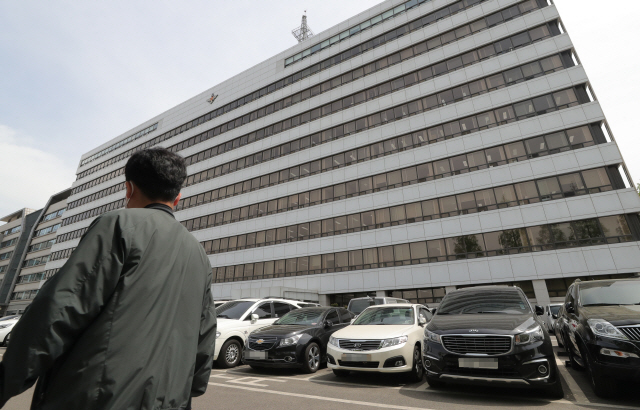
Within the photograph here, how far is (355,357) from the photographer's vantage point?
6.09 m

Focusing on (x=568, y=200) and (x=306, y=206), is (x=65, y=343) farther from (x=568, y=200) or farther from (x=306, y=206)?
(x=306, y=206)

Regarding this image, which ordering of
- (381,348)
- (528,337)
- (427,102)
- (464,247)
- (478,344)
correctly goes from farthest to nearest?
1. (427,102)
2. (464,247)
3. (381,348)
4. (478,344)
5. (528,337)

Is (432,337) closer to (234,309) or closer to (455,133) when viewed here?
(234,309)

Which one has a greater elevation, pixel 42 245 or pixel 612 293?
pixel 42 245

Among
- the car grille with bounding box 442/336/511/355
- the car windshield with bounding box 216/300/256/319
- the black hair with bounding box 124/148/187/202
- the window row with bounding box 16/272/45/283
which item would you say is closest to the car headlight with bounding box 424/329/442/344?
the car grille with bounding box 442/336/511/355

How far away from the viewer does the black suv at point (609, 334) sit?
13.6 ft

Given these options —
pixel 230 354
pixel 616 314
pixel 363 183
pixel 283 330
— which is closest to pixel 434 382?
pixel 616 314

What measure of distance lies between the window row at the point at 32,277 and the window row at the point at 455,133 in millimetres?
43227

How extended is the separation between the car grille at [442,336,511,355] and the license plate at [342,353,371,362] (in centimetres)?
158

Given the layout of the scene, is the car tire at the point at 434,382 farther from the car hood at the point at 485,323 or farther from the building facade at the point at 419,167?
the building facade at the point at 419,167

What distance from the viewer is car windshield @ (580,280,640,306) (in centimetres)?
529

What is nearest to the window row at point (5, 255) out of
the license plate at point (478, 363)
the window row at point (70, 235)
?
the window row at point (70, 235)

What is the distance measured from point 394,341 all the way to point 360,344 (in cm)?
68

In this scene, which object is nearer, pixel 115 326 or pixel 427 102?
pixel 115 326
